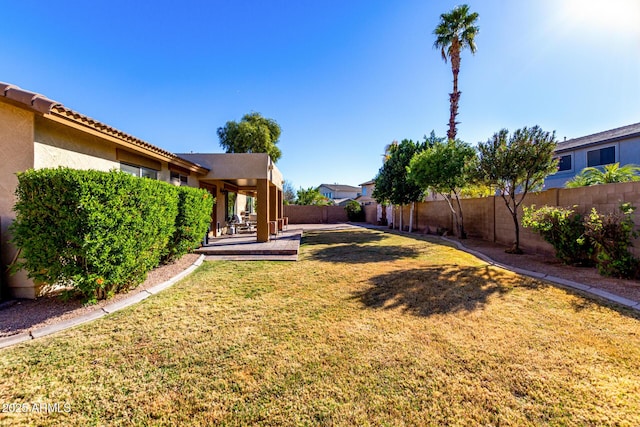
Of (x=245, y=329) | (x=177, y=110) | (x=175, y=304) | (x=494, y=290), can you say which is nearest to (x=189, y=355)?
(x=245, y=329)

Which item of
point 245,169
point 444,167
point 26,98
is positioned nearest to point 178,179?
point 245,169

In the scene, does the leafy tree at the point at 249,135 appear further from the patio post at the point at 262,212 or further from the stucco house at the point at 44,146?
the stucco house at the point at 44,146

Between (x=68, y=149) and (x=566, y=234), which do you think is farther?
(x=566, y=234)

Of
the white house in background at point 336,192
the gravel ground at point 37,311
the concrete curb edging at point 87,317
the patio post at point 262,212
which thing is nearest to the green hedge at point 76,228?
the gravel ground at point 37,311

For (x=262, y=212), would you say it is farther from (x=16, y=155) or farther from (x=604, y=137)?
(x=604, y=137)

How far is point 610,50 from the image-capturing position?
33.9ft

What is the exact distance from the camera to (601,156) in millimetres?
19531

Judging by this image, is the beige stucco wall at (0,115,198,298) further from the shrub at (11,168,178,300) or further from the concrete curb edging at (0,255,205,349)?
the concrete curb edging at (0,255,205,349)

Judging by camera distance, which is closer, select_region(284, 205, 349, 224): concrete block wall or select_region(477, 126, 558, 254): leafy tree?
select_region(477, 126, 558, 254): leafy tree

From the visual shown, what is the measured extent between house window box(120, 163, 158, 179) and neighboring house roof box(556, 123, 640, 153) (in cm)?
2854

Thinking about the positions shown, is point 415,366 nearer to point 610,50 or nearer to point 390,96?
point 610,50

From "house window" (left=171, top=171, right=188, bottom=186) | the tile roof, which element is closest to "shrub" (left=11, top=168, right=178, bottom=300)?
the tile roof

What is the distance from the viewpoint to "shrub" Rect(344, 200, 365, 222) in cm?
3325

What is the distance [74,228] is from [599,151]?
102 ft
